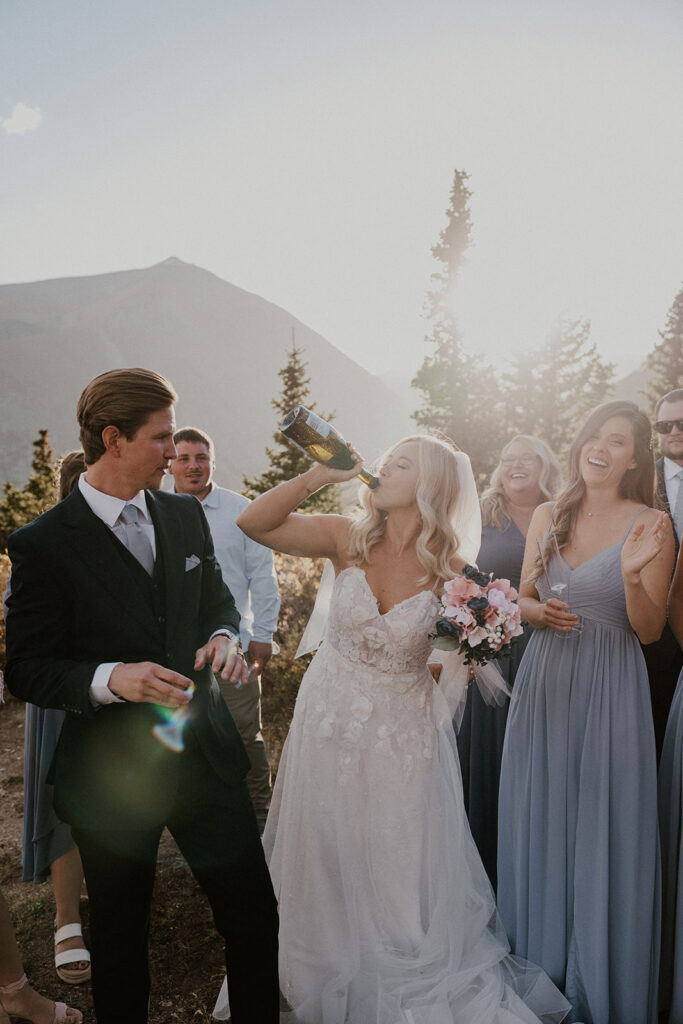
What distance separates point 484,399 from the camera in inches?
1163

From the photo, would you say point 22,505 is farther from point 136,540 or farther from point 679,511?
point 679,511

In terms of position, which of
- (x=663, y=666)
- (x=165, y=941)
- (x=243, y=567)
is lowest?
(x=165, y=941)

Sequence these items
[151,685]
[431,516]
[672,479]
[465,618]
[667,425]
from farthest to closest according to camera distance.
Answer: [672,479], [667,425], [431,516], [465,618], [151,685]

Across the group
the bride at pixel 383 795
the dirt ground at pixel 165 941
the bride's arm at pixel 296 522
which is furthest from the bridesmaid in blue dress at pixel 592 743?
the dirt ground at pixel 165 941

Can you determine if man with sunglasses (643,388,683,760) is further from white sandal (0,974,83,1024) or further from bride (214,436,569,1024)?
white sandal (0,974,83,1024)

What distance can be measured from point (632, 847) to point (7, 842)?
478 cm

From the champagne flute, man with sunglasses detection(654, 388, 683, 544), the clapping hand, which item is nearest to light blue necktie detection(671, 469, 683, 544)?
man with sunglasses detection(654, 388, 683, 544)

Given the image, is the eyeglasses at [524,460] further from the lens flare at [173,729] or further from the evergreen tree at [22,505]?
the evergreen tree at [22,505]

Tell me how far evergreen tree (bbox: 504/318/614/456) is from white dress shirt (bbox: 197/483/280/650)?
92.8 ft

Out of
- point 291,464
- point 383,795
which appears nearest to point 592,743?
point 383,795

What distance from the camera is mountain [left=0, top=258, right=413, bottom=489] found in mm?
118312

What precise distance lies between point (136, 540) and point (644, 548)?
2290 mm

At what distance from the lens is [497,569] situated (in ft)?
15.0

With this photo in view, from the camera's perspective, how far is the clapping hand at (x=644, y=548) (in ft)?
9.27
